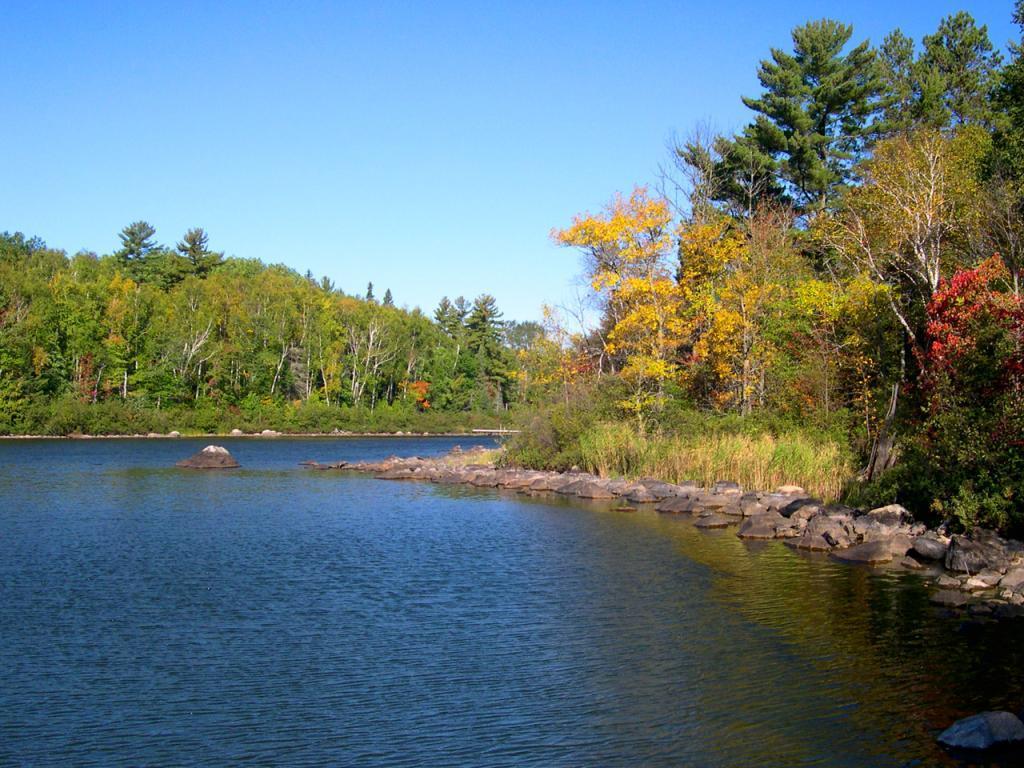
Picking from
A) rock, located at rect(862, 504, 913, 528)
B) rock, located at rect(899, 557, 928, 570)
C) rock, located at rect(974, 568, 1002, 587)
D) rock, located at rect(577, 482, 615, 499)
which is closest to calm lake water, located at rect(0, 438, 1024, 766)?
rock, located at rect(899, 557, 928, 570)

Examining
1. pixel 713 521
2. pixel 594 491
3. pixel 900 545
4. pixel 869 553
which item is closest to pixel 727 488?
pixel 713 521

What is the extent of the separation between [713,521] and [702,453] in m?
6.73

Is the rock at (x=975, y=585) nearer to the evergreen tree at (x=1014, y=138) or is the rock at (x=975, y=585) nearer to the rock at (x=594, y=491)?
the evergreen tree at (x=1014, y=138)

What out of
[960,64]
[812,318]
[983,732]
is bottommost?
[983,732]

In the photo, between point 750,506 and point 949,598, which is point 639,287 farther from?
point 949,598

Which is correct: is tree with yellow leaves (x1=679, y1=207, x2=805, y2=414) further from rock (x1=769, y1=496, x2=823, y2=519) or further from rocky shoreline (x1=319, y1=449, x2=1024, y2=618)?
rock (x1=769, y1=496, x2=823, y2=519)

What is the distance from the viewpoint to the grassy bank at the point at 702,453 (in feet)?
87.5

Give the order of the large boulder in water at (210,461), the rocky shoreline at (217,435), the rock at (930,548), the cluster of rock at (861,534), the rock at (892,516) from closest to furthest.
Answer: the cluster of rock at (861,534), the rock at (930,548), the rock at (892,516), the large boulder in water at (210,461), the rocky shoreline at (217,435)

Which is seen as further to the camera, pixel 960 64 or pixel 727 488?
pixel 960 64

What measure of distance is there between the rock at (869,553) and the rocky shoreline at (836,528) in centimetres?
2

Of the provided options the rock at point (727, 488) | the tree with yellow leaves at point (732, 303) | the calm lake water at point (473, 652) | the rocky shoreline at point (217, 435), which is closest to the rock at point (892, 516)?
the calm lake water at point (473, 652)

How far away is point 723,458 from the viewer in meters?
29.5

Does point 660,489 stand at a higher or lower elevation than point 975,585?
higher

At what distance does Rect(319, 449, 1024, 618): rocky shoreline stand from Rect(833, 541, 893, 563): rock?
0.07 feet
